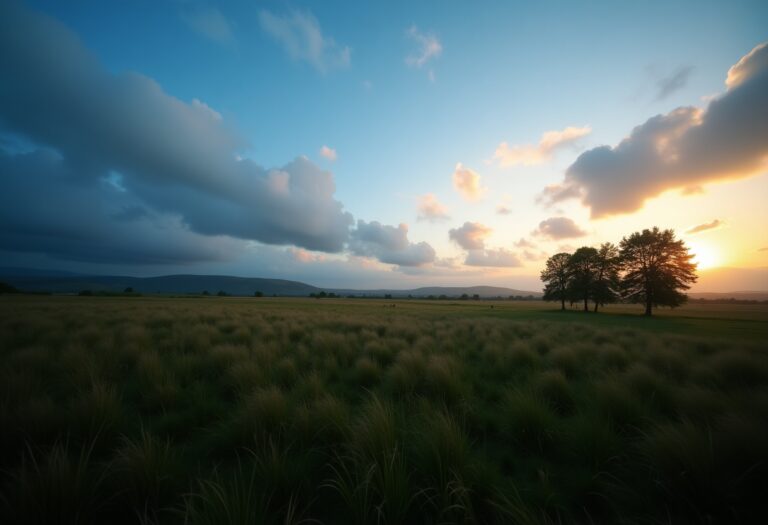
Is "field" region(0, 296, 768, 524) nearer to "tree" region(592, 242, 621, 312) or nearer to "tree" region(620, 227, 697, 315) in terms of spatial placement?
"tree" region(620, 227, 697, 315)

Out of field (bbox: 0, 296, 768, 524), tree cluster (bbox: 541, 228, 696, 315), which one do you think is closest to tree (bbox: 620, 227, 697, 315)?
tree cluster (bbox: 541, 228, 696, 315)

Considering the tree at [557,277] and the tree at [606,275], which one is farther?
the tree at [557,277]

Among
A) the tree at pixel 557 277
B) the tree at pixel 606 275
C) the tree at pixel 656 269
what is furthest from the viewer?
the tree at pixel 557 277

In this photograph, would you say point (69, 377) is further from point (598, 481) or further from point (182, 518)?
point (598, 481)

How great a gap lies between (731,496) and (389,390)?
3.81 meters

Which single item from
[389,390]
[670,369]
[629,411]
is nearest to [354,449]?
[389,390]

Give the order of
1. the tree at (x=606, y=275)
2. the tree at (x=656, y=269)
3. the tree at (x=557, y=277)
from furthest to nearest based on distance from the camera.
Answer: the tree at (x=557, y=277) < the tree at (x=606, y=275) < the tree at (x=656, y=269)

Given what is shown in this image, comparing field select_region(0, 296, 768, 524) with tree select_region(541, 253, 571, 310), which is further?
tree select_region(541, 253, 571, 310)

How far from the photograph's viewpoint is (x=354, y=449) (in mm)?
2650

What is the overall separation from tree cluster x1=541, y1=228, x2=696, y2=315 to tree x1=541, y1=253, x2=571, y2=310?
0.18 metres

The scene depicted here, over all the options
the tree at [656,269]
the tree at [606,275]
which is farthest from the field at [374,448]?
the tree at [606,275]

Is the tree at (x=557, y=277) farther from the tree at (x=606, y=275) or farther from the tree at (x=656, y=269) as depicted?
the tree at (x=656, y=269)

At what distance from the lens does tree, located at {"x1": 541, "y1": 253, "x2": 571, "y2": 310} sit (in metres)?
43.4

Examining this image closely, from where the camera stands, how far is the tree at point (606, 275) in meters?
37.2
